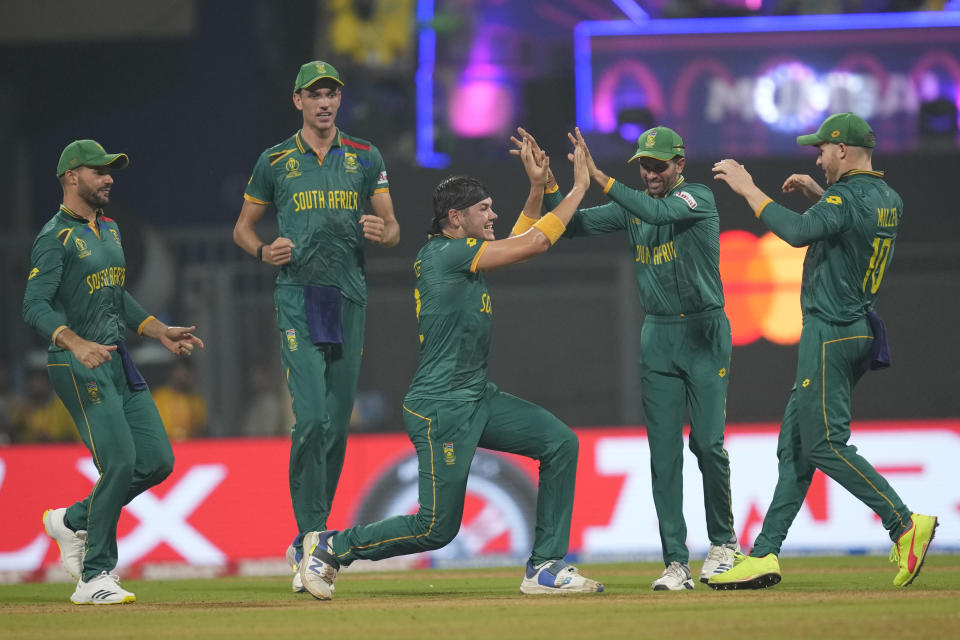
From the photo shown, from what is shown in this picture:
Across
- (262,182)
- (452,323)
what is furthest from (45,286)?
(452,323)

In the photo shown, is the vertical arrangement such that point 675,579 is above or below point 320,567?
below

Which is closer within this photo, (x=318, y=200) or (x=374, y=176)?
(x=318, y=200)

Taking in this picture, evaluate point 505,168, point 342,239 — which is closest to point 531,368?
point 505,168

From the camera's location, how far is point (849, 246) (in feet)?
22.9

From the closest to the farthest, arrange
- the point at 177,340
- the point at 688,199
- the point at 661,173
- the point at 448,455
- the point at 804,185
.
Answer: the point at 448,455 < the point at 688,199 < the point at 661,173 < the point at 804,185 < the point at 177,340

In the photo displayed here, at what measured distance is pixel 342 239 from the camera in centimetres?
765

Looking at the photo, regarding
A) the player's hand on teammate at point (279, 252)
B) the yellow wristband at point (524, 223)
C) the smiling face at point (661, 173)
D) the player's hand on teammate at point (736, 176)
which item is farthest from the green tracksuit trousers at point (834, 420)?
the player's hand on teammate at point (279, 252)

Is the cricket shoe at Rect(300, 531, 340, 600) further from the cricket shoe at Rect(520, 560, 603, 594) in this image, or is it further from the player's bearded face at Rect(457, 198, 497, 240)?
the player's bearded face at Rect(457, 198, 497, 240)

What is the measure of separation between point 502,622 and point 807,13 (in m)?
9.40

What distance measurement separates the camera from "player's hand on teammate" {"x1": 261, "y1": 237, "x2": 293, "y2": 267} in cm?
744

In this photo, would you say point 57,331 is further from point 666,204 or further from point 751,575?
point 751,575

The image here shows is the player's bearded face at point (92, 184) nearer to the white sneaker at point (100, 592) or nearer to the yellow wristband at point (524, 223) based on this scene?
the white sneaker at point (100, 592)

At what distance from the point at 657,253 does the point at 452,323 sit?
119cm

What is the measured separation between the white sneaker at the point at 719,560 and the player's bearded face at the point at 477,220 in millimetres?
2008
